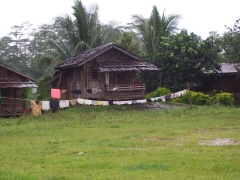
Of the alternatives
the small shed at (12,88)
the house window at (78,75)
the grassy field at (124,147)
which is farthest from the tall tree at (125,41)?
the grassy field at (124,147)

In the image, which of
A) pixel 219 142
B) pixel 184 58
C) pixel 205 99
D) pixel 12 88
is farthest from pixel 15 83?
pixel 219 142

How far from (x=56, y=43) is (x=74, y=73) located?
178 inches

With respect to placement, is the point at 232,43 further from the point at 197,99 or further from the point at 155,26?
the point at 155,26

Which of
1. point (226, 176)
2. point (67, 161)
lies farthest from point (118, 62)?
point (226, 176)

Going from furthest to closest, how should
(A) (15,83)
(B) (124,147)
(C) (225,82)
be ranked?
(C) (225,82) < (A) (15,83) < (B) (124,147)

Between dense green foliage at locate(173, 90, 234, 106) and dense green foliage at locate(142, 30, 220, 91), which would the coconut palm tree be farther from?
dense green foliage at locate(173, 90, 234, 106)

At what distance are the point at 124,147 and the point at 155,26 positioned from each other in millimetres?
22905

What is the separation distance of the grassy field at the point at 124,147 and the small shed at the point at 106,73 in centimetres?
487

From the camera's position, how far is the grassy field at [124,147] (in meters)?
8.45

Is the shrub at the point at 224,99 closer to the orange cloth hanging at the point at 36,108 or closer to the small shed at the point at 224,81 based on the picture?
the small shed at the point at 224,81

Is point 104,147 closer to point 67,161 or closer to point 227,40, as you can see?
point 67,161

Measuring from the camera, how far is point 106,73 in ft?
89.1

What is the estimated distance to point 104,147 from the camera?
1224cm

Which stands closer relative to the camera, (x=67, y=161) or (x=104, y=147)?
(x=67, y=161)
